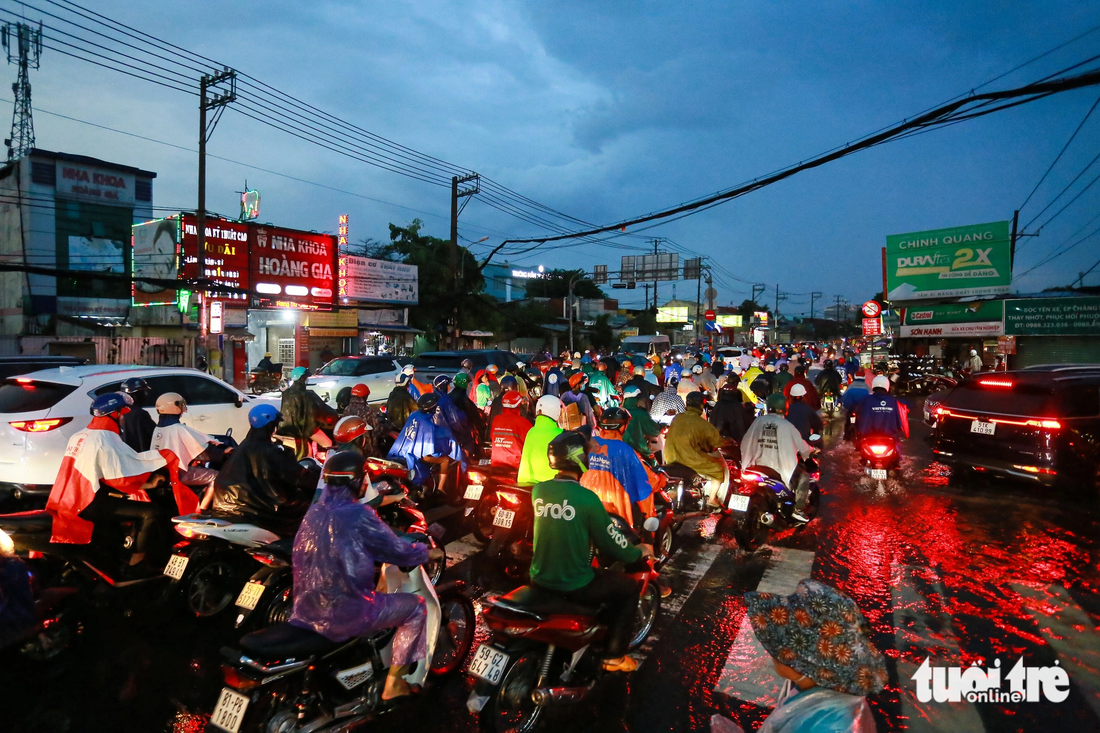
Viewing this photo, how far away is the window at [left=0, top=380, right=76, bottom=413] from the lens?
23.2 feet

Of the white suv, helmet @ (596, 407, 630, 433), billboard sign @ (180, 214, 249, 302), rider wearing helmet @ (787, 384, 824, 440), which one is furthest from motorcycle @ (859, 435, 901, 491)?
billboard sign @ (180, 214, 249, 302)

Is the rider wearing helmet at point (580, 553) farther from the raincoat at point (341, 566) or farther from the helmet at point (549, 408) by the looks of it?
the helmet at point (549, 408)

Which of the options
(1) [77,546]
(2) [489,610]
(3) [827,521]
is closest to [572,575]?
(2) [489,610]

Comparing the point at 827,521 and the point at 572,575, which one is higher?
the point at 572,575

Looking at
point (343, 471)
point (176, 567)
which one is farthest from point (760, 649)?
point (176, 567)

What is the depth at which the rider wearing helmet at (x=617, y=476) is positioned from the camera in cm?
489

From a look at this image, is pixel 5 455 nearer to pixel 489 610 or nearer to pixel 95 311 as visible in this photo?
pixel 489 610

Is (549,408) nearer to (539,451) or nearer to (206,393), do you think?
(539,451)

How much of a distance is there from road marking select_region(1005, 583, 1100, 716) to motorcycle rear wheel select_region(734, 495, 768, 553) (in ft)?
7.13

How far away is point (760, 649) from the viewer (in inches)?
182

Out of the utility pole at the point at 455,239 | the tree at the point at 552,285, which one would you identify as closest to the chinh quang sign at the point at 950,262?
the utility pole at the point at 455,239

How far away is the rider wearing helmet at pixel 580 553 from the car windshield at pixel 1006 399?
7.86 m

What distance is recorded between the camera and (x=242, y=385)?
25.9 meters

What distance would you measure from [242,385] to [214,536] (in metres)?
23.5
